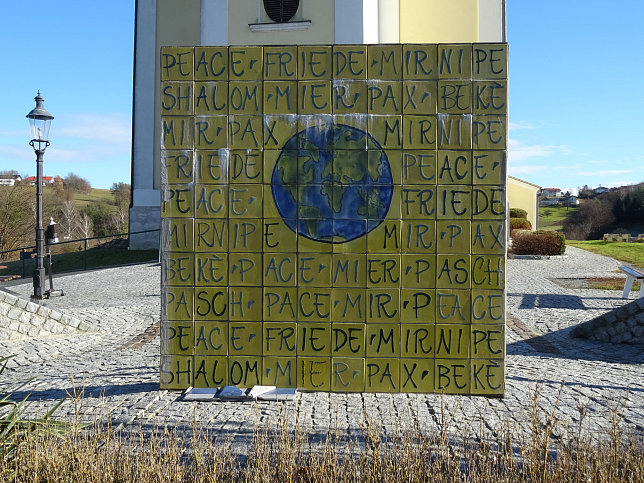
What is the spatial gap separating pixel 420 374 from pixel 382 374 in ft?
1.09

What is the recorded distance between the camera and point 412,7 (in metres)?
18.0

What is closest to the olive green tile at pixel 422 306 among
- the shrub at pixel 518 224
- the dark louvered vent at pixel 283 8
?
the dark louvered vent at pixel 283 8

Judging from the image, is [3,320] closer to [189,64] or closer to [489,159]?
[189,64]

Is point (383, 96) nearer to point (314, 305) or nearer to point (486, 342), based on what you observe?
point (314, 305)

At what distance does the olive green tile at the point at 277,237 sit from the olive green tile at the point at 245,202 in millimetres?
92

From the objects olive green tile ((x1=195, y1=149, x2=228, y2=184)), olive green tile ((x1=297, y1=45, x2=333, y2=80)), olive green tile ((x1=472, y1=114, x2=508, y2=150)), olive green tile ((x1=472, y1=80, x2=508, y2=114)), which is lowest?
olive green tile ((x1=195, y1=149, x2=228, y2=184))

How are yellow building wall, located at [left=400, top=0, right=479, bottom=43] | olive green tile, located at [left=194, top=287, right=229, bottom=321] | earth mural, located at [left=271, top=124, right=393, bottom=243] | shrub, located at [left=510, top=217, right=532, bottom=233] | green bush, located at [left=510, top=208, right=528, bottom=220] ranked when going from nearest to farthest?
earth mural, located at [left=271, top=124, right=393, bottom=243] → olive green tile, located at [left=194, top=287, right=229, bottom=321] → yellow building wall, located at [left=400, top=0, right=479, bottom=43] → shrub, located at [left=510, top=217, right=532, bottom=233] → green bush, located at [left=510, top=208, right=528, bottom=220]

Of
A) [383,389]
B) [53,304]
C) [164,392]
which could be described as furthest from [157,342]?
[53,304]

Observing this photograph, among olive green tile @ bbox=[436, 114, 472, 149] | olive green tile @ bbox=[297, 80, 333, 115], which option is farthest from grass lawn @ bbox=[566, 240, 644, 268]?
olive green tile @ bbox=[297, 80, 333, 115]

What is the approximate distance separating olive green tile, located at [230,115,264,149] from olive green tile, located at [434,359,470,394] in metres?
2.52

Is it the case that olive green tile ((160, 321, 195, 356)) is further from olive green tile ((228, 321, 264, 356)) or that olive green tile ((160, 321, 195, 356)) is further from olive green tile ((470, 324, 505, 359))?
olive green tile ((470, 324, 505, 359))

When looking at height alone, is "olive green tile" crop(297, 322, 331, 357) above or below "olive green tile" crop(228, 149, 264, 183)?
below

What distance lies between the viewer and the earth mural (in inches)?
218

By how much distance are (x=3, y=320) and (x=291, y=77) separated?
6.00 m
